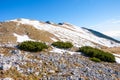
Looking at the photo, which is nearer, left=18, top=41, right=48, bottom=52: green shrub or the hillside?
the hillside

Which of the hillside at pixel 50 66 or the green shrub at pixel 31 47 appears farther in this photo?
the green shrub at pixel 31 47

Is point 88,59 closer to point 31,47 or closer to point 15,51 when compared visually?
point 31,47

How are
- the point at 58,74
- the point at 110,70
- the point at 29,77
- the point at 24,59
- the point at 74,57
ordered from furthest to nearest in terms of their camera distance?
the point at 74,57, the point at 110,70, the point at 24,59, the point at 58,74, the point at 29,77

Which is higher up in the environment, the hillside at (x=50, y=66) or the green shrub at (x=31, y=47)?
the green shrub at (x=31, y=47)

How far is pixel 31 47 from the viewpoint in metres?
26.5

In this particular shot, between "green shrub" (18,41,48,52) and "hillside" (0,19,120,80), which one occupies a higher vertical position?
"green shrub" (18,41,48,52)

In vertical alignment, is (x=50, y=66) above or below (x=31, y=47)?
below

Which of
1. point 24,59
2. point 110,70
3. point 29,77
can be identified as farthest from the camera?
point 110,70

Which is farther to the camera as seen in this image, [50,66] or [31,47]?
[31,47]

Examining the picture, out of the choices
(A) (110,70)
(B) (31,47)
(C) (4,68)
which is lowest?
(A) (110,70)

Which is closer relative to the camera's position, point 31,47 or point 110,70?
point 110,70

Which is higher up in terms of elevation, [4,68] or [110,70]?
[4,68]

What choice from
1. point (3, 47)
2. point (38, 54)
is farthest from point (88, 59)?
point (3, 47)

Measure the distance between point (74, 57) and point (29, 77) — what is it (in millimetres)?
8483
